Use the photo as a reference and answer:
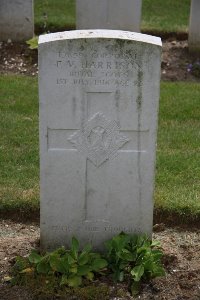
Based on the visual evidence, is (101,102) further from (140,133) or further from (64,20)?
(64,20)

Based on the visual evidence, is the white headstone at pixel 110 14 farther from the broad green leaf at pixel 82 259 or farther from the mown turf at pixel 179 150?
the broad green leaf at pixel 82 259

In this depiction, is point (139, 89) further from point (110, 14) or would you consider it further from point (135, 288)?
point (110, 14)

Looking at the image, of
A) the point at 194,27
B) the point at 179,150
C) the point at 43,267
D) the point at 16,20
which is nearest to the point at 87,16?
the point at 16,20

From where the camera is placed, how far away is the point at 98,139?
174 inches

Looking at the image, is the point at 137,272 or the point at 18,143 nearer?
the point at 137,272

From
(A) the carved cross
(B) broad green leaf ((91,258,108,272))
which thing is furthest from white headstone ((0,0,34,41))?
(B) broad green leaf ((91,258,108,272))

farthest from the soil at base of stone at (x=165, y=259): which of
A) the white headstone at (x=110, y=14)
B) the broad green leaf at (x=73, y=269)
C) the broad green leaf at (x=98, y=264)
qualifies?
the white headstone at (x=110, y=14)

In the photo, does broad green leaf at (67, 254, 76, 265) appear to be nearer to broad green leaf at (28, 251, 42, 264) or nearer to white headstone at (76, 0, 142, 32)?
broad green leaf at (28, 251, 42, 264)

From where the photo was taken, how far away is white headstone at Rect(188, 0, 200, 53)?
32.7ft

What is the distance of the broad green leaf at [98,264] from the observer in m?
4.39

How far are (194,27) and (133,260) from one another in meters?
6.31

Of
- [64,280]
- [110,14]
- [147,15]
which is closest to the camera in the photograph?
[64,280]

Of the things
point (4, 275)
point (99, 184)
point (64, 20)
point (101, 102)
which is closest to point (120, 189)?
point (99, 184)

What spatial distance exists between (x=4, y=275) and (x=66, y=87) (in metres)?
1.29
